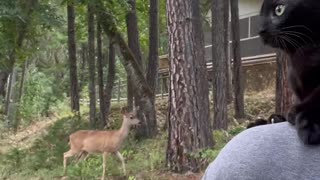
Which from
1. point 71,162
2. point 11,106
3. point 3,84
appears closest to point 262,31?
point 71,162

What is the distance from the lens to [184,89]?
9430 mm

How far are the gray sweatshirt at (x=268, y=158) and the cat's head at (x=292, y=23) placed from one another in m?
0.33

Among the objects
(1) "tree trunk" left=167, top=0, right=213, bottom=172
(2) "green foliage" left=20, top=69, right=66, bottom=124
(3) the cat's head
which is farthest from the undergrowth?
(2) "green foliage" left=20, top=69, right=66, bottom=124

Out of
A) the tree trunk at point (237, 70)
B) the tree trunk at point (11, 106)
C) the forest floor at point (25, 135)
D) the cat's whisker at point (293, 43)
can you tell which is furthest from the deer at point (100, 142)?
the tree trunk at point (11, 106)

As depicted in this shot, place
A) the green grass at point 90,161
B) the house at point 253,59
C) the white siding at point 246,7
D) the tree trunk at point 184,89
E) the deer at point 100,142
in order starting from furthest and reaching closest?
the white siding at point 246,7 → the house at point 253,59 → the deer at point 100,142 → the green grass at point 90,161 → the tree trunk at point 184,89

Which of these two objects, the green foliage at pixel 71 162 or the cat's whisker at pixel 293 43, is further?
the green foliage at pixel 71 162

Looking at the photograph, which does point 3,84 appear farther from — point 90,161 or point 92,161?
point 92,161

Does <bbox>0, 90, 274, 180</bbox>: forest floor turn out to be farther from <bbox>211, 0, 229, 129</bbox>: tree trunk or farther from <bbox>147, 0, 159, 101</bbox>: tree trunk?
<bbox>147, 0, 159, 101</bbox>: tree trunk

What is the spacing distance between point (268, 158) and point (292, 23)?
1.66 ft

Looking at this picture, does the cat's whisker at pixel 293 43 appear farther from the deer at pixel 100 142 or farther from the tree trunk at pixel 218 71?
the tree trunk at pixel 218 71

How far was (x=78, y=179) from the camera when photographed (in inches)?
397

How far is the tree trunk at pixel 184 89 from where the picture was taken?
9.42 m

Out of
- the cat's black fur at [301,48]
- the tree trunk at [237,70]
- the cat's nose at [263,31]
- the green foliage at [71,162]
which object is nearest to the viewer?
the cat's black fur at [301,48]

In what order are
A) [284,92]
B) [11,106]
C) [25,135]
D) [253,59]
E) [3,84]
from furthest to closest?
[3,84]
[11,106]
[253,59]
[25,135]
[284,92]
